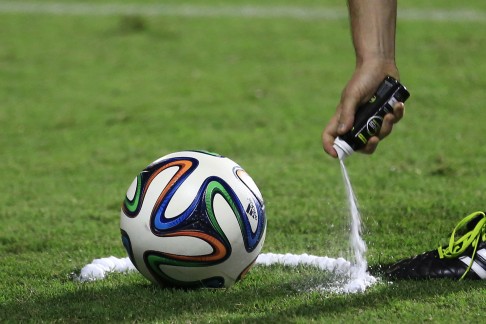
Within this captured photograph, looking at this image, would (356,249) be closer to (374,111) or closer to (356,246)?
(356,246)

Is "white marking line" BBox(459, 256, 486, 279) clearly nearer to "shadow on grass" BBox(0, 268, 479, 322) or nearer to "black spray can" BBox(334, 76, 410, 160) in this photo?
"shadow on grass" BBox(0, 268, 479, 322)

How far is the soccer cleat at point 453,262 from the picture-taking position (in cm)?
447

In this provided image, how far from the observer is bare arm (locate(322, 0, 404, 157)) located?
3926 millimetres

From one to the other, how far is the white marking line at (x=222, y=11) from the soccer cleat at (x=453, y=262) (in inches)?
350

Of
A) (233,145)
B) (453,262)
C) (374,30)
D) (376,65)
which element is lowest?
(233,145)

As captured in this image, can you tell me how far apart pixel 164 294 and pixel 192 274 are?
0.16 meters

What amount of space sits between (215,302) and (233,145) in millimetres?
3788

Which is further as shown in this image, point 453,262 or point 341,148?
point 453,262

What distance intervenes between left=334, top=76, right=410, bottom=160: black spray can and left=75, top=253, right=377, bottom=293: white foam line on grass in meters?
0.84

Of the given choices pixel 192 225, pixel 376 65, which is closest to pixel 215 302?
pixel 192 225

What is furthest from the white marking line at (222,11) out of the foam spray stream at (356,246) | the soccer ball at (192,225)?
the soccer ball at (192,225)

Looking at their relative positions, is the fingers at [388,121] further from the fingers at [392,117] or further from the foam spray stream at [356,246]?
the foam spray stream at [356,246]

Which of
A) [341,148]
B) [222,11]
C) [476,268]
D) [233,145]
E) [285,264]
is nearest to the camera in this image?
[341,148]

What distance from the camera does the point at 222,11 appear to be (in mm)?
14445
